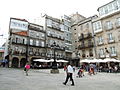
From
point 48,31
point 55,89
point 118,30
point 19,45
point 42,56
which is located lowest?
point 55,89

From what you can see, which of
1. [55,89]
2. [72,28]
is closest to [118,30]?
[72,28]

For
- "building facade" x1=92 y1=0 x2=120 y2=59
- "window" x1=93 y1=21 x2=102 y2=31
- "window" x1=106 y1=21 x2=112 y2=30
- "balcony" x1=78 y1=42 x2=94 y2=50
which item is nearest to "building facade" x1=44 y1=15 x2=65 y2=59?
"balcony" x1=78 y1=42 x2=94 y2=50

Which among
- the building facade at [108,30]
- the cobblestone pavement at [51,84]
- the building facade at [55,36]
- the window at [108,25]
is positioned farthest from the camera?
the building facade at [55,36]

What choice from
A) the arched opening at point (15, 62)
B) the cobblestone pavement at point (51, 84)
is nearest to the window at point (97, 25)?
the arched opening at point (15, 62)

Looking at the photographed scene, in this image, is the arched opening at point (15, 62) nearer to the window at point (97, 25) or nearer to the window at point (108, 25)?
the window at point (97, 25)

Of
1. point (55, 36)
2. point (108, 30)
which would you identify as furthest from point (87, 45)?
point (55, 36)

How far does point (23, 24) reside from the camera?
39.9 m

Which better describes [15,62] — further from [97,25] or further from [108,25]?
[108,25]

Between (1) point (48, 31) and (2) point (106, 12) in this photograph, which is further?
(1) point (48, 31)

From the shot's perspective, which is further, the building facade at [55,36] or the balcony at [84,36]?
the building facade at [55,36]

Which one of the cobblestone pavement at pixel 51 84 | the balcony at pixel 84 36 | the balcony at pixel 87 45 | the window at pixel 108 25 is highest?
the window at pixel 108 25

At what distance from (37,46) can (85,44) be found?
45.2ft

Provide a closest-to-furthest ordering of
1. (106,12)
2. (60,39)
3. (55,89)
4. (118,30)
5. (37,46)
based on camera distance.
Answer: (55,89)
(118,30)
(106,12)
(37,46)
(60,39)

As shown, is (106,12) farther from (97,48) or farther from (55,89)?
(55,89)
